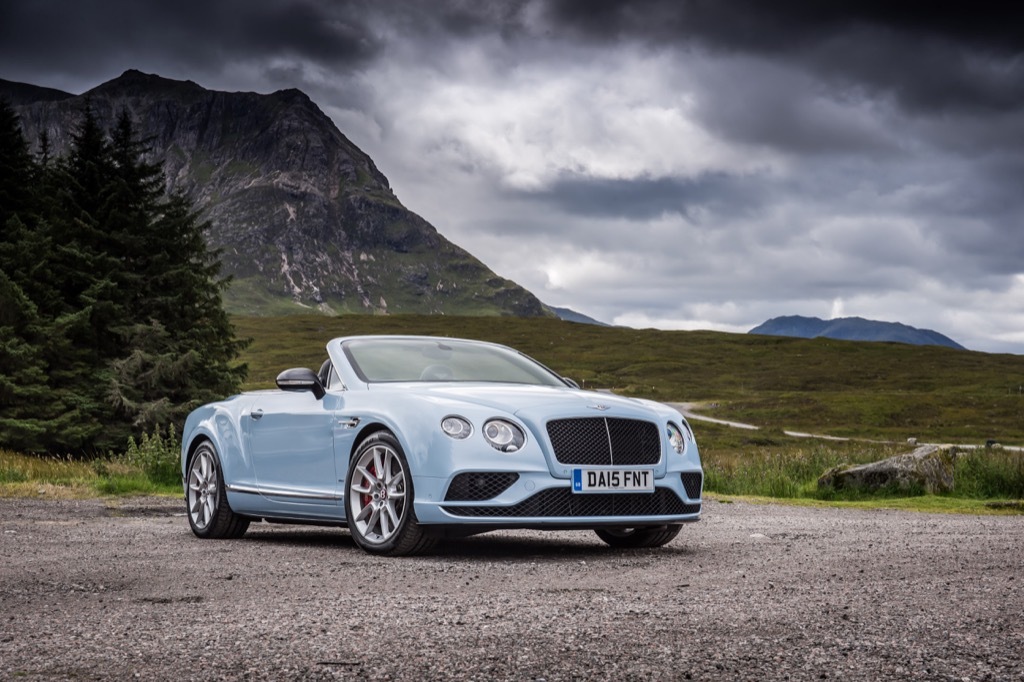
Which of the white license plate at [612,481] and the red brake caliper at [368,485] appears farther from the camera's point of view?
the red brake caliper at [368,485]

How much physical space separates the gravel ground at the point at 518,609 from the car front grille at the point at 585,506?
33cm

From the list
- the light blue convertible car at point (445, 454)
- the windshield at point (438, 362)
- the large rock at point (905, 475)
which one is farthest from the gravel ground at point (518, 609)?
the large rock at point (905, 475)

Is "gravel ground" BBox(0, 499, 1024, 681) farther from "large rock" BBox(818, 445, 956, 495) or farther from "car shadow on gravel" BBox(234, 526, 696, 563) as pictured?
"large rock" BBox(818, 445, 956, 495)

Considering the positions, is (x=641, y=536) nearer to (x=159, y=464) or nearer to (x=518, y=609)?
(x=518, y=609)

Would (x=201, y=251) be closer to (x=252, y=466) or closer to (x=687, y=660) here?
(x=252, y=466)

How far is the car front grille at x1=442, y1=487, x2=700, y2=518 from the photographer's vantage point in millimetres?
7602

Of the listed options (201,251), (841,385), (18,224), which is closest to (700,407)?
(841,385)

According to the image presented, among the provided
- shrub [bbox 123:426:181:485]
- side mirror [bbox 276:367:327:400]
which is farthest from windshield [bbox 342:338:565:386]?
shrub [bbox 123:426:181:485]

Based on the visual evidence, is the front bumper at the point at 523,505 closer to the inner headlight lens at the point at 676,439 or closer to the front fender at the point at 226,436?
the inner headlight lens at the point at 676,439

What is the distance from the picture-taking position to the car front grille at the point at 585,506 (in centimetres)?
760

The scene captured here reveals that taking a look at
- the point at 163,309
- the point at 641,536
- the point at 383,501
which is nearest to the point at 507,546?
the point at 641,536

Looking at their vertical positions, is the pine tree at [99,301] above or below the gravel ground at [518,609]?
above

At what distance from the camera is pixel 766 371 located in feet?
375

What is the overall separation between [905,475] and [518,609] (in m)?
12.6
